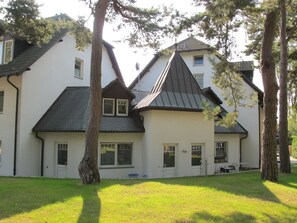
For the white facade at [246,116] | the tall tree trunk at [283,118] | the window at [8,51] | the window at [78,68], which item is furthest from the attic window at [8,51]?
the tall tree trunk at [283,118]

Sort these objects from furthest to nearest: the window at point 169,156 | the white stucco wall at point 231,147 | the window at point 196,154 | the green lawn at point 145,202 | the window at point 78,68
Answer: the white stucco wall at point 231,147 → the window at point 78,68 → the window at point 196,154 → the window at point 169,156 → the green lawn at point 145,202

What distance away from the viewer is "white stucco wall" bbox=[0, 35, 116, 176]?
2014 cm

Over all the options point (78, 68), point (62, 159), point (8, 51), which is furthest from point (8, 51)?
point (62, 159)

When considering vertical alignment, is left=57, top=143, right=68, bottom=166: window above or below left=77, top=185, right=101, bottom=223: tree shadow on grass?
above

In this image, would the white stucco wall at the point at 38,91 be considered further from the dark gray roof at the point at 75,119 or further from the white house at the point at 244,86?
the white house at the point at 244,86

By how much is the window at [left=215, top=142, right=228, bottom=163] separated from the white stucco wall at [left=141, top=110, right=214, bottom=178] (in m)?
2.97

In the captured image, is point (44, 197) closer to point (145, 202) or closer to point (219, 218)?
point (145, 202)

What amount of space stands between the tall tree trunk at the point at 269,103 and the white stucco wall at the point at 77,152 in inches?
280

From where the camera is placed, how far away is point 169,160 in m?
20.7

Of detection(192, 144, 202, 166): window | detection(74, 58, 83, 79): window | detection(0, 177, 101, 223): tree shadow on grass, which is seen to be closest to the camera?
detection(0, 177, 101, 223): tree shadow on grass

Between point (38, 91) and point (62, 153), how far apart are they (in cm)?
362

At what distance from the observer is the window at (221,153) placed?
81.4 ft

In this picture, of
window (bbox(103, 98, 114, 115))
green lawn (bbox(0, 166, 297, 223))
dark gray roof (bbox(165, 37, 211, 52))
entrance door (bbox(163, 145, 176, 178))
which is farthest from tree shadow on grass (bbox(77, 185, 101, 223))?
dark gray roof (bbox(165, 37, 211, 52))

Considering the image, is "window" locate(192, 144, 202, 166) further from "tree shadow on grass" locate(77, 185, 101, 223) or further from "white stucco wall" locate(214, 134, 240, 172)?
"tree shadow on grass" locate(77, 185, 101, 223)
